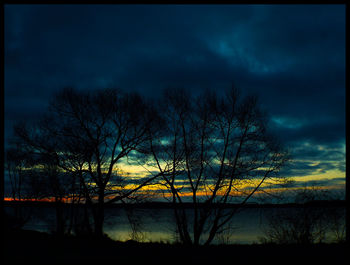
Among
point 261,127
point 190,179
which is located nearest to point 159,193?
point 190,179

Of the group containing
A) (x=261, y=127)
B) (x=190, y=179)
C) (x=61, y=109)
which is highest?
(x=61, y=109)

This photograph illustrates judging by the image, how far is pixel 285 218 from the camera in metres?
15.7

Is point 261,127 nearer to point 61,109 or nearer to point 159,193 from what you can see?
point 159,193

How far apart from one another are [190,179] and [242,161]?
10.5 feet

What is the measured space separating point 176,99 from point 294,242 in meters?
10.3

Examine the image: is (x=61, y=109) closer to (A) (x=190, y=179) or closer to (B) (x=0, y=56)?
(A) (x=190, y=179)

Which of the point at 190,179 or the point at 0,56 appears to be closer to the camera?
the point at 0,56

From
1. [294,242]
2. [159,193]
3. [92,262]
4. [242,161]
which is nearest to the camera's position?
[92,262]

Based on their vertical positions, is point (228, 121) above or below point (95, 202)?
above

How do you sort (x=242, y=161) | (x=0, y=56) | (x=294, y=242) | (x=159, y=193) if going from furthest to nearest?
(x=159, y=193)
(x=242, y=161)
(x=294, y=242)
(x=0, y=56)

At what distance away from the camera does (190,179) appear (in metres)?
19.0

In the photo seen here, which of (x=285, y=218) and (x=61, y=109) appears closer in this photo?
(x=285, y=218)

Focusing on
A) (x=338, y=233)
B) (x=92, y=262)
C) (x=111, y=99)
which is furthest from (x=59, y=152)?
(x=338, y=233)

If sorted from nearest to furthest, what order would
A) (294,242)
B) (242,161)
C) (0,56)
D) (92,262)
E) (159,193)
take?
(0,56)
(92,262)
(294,242)
(242,161)
(159,193)
